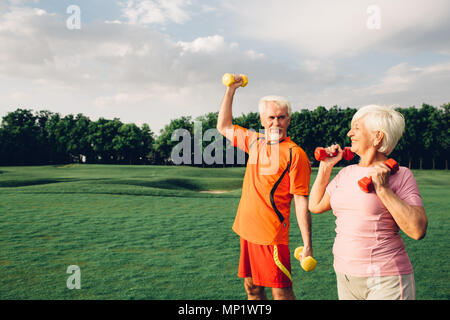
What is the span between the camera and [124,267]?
677 centimetres

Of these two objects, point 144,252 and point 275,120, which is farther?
point 144,252

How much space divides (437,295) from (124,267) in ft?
17.3

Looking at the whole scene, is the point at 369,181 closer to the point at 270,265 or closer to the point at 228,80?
the point at 270,265

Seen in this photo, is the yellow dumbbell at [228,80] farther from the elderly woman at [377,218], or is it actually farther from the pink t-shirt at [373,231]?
the pink t-shirt at [373,231]

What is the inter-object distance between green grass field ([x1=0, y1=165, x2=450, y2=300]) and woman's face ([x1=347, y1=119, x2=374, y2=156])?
3293 millimetres

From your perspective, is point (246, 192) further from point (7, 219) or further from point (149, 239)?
point (7, 219)

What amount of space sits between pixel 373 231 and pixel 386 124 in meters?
0.80

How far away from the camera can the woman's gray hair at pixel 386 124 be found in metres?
2.70

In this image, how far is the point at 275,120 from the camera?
3.70 meters

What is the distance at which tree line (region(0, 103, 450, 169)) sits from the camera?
69.1 metres

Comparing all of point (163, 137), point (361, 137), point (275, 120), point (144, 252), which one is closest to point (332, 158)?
point (361, 137)

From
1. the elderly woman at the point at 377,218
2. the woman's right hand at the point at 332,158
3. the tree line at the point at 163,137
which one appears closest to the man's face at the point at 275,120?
the woman's right hand at the point at 332,158

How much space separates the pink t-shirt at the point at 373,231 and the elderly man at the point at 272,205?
74cm
